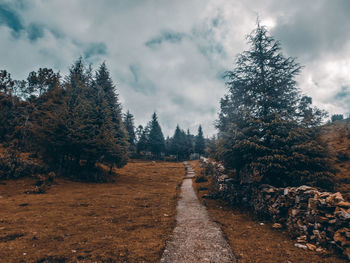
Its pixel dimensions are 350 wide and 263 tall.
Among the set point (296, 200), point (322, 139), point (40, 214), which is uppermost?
point (322, 139)

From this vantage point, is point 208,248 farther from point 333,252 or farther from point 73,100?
point 73,100

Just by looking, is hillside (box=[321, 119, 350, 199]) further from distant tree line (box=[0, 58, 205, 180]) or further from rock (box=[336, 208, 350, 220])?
distant tree line (box=[0, 58, 205, 180])

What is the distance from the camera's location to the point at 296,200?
340 inches

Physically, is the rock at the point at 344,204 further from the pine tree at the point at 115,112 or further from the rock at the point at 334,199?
the pine tree at the point at 115,112

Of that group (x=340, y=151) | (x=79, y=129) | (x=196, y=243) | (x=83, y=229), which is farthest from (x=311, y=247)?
(x=79, y=129)

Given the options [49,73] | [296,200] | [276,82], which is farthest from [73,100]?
[296,200]

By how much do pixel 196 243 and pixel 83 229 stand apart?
5705 mm

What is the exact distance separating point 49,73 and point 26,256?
41657 mm

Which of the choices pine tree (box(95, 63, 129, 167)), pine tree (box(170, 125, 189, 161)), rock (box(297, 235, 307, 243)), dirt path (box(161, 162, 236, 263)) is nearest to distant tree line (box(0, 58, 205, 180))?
pine tree (box(95, 63, 129, 167))

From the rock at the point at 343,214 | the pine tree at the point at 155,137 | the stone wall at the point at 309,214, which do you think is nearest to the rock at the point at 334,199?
the stone wall at the point at 309,214

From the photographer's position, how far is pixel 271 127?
12.1 metres

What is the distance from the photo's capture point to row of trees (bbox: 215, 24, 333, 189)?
426 inches

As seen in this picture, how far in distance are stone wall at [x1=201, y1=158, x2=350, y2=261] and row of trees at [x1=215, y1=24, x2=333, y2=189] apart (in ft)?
6.49

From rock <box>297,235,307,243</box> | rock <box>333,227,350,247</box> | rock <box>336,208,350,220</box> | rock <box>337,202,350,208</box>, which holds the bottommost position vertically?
rock <box>297,235,307,243</box>
